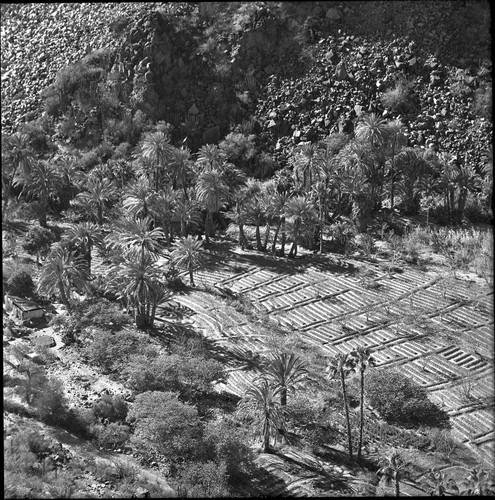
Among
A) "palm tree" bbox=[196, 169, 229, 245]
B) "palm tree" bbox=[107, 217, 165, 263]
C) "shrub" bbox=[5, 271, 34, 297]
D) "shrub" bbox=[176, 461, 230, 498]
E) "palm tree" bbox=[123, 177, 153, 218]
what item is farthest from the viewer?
"palm tree" bbox=[196, 169, 229, 245]

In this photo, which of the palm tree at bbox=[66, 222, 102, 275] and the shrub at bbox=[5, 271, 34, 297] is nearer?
the shrub at bbox=[5, 271, 34, 297]

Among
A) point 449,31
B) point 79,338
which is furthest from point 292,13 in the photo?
point 79,338

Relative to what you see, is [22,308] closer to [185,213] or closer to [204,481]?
[185,213]

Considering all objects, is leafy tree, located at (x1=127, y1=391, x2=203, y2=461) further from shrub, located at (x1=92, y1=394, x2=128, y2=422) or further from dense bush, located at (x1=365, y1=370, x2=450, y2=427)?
dense bush, located at (x1=365, y1=370, x2=450, y2=427)

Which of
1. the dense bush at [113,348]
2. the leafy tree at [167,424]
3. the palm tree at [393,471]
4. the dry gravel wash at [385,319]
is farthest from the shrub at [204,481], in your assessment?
the dense bush at [113,348]

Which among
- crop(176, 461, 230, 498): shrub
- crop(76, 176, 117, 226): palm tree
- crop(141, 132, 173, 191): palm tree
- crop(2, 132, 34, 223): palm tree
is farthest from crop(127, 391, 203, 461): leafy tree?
crop(141, 132, 173, 191): palm tree

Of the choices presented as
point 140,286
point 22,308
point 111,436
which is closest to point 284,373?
point 111,436

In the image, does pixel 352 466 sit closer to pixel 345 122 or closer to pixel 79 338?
pixel 79 338
